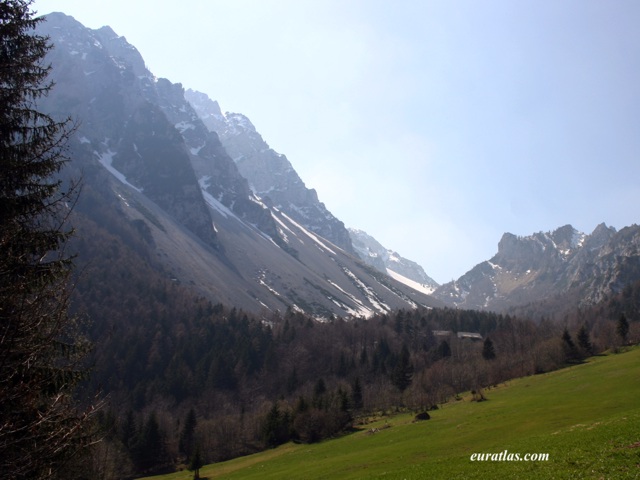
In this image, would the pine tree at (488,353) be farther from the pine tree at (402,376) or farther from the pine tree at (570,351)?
the pine tree at (570,351)

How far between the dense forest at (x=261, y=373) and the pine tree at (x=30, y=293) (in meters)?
60.4

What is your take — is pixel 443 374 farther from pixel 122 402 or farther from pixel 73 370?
pixel 73 370

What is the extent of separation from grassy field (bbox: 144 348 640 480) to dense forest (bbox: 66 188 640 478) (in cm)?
1294

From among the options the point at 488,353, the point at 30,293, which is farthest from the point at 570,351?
the point at 30,293

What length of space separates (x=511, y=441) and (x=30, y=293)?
129 feet

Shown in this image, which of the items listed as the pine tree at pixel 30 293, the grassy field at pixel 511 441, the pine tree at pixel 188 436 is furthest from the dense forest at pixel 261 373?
the pine tree at pixel 30 293

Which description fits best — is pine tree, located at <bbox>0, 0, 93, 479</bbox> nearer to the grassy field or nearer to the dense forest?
the grassy field

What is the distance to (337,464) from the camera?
5312cm

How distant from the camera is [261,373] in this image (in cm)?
16388

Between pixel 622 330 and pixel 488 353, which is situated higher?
pixel 622 330

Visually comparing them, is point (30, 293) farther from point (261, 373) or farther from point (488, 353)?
point (261, 373)

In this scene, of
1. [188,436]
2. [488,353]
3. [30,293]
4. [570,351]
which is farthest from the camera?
[488,353]

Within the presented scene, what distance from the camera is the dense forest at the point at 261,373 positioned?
95.6m

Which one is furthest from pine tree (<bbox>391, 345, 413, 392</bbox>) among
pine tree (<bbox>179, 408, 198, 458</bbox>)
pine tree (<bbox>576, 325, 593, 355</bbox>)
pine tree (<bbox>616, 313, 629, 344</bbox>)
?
pine tree (<bbox>179, 408, 198, 458</bbox>)
